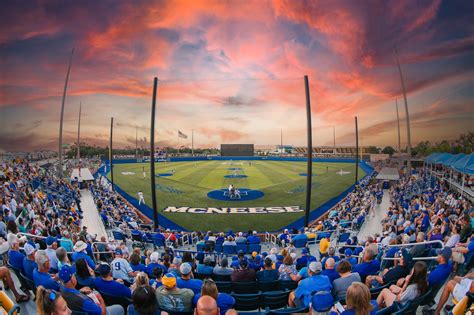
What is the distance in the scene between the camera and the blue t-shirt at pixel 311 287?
4.63 meters

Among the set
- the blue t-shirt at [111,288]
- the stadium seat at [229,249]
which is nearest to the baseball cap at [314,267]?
the blue t-shirt at [111,288]

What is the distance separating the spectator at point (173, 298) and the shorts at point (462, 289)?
4.66 metres

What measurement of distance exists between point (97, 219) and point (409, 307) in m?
17.5

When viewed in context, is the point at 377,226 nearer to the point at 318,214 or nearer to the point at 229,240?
the point at 318,214

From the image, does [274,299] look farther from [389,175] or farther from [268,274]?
[389,175]

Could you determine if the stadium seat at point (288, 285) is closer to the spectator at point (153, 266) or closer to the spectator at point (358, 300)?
the spectator at point (358, 300)

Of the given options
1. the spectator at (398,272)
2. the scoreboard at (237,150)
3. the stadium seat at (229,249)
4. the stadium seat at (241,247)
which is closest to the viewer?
the spectator at (398,272)

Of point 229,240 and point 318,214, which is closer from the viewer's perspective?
point 229,240

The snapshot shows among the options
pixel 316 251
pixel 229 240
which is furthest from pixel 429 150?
pixel 229 240

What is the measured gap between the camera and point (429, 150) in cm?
5519

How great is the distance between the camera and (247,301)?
5.46m

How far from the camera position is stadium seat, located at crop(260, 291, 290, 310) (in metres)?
5.37

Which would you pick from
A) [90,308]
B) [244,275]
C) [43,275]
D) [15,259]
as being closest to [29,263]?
[15,259]

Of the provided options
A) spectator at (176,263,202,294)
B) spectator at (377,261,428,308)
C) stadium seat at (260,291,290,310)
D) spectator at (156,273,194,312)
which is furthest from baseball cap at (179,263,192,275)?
spectator at (377,261,428,308)
